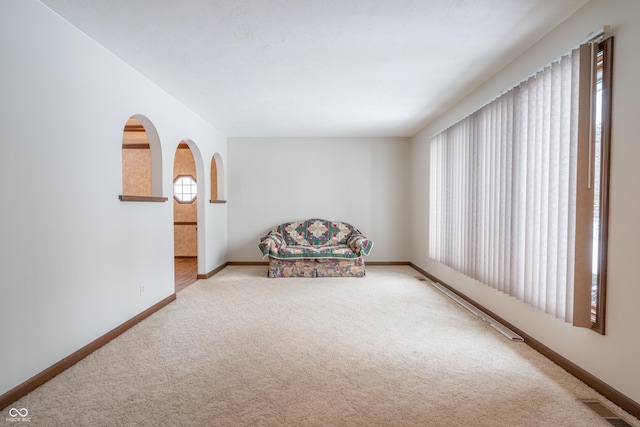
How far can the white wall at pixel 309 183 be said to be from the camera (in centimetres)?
633

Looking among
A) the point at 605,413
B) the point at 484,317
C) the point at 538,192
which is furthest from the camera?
the point at 484,317

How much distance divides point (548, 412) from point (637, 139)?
164 cm

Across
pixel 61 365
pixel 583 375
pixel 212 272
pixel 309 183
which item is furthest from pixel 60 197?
pixel 309 183

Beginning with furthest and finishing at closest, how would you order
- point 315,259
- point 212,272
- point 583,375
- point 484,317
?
point 212,272
point 315,259
point 484,317
point 583,375

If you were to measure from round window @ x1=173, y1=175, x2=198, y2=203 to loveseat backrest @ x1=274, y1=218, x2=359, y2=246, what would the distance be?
8.85 ft

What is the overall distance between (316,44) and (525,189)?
2.17 meters

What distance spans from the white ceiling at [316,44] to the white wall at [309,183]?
208 centimetres

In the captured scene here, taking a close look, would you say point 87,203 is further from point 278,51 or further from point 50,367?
point 278,51

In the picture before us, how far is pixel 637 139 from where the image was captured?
179 cm

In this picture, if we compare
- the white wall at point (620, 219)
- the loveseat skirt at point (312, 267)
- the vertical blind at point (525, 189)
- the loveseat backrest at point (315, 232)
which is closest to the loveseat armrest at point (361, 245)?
the loveseat skirt at point (312, 267)

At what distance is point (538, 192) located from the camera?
2.56 m

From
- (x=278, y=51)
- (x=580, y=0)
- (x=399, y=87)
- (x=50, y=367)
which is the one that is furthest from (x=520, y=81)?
(x=50, y=367)

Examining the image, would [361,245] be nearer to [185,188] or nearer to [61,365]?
[61,365]

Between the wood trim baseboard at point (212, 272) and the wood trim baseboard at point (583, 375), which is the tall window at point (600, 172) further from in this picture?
the wood trim baseboard at point (212, 272)
